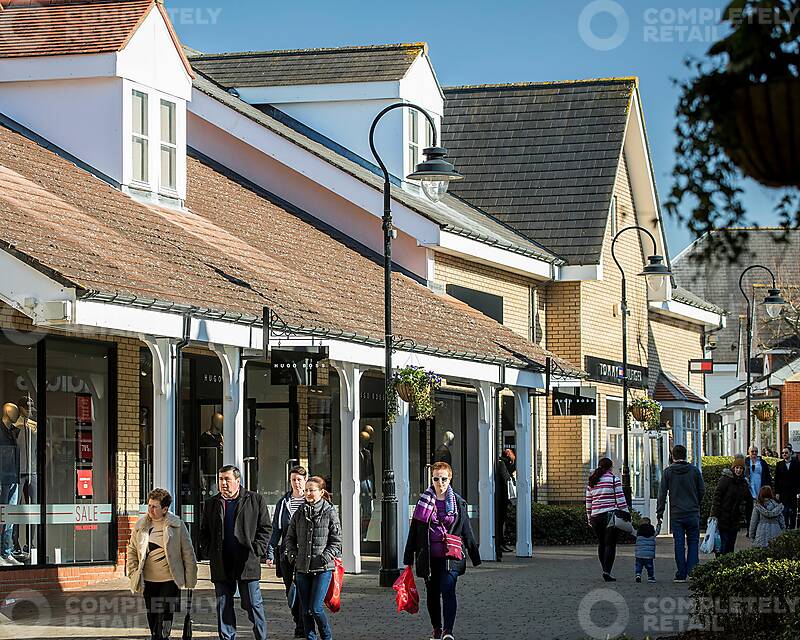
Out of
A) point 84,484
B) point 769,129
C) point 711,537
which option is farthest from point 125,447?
point 769,129

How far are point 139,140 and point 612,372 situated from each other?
16217 mm

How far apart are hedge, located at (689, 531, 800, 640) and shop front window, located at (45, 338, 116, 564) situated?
A: 8.11 meters

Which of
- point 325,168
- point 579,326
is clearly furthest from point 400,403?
point 579,326

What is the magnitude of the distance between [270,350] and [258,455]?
565cm

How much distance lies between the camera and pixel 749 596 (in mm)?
13148

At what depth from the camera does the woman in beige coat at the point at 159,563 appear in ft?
42.0

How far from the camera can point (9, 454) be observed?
58.4ft

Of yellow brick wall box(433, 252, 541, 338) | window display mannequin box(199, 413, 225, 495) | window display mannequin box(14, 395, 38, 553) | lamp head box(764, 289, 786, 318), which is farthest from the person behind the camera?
lamp head box(764, 289, 786, 318)

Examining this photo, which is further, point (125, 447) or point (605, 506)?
point (605, 506)

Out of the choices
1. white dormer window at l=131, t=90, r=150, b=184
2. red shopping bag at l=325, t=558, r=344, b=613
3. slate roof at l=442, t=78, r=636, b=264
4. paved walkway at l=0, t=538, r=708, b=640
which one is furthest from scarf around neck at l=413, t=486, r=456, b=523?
slate roof at l=442, t=78, r=636, b=264

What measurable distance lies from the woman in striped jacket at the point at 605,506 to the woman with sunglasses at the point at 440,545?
6970mm

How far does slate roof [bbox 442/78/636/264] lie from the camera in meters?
33.8

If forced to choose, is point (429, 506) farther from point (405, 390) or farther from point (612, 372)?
point (612, 372)

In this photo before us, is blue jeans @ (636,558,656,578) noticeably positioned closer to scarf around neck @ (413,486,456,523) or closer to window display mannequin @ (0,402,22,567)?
scarf around neck @ (413,486,456,523)
